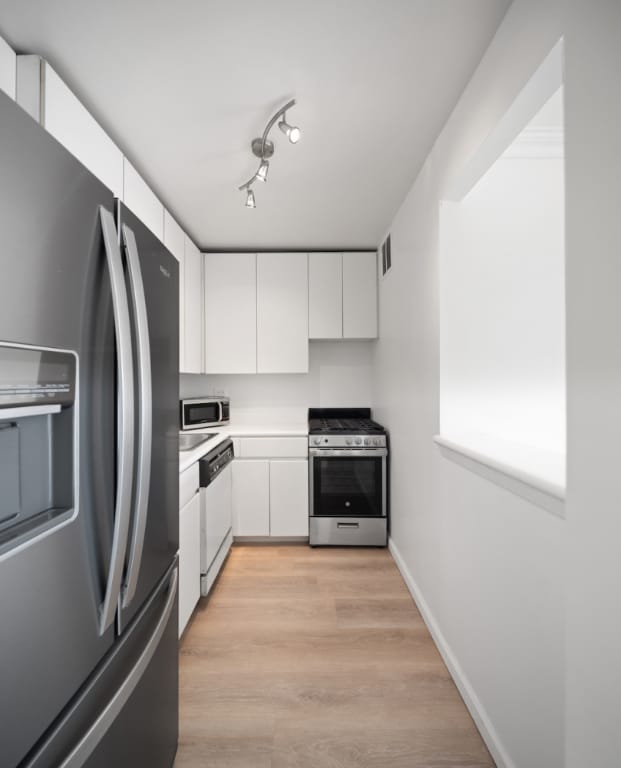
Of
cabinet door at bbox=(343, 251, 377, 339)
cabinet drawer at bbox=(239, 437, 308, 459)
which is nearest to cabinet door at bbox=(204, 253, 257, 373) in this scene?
cabinet drawer at bbox=(239, 437, 308, 459)

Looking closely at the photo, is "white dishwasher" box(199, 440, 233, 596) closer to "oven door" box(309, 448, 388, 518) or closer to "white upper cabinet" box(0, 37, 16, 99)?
"oven door" box(309, 448, 388, 518)

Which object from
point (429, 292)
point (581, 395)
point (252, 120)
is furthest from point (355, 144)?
point (581, 395)

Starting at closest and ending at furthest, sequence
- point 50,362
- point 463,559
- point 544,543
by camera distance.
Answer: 1. point 50,362
2. point 544,543
3. point 463,559

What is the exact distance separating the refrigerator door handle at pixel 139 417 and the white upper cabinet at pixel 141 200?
1289 mm

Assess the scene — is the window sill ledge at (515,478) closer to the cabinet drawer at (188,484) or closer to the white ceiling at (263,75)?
the cabinet drawer at (188,484)

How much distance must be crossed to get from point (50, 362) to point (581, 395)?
1049 mm

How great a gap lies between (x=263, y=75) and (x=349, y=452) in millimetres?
2392

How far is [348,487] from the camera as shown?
323 cm

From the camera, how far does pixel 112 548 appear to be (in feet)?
2.78

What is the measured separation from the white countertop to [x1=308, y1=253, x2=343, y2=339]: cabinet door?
2.90 ft

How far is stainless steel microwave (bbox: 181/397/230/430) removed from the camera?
127 inches

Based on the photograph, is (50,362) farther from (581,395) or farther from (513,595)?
(513,595)

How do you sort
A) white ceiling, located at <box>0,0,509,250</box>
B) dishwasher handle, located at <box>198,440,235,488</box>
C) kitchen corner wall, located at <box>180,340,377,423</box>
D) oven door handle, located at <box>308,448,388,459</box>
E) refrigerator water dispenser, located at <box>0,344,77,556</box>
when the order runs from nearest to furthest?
refrigerator water dispenser, located at <box>0,344,77,556</box> → white ceiling, located at <box>0,0,509,250</box> → dishwasher handle, located at <box>198,440,235,488</box> → oven door handle, located at <box>308,448,388,459</box> → kitchen corner wall, located at <box>180,340,377,423</box>

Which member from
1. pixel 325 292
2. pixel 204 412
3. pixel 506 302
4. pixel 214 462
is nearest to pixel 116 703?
pixel 214 462
